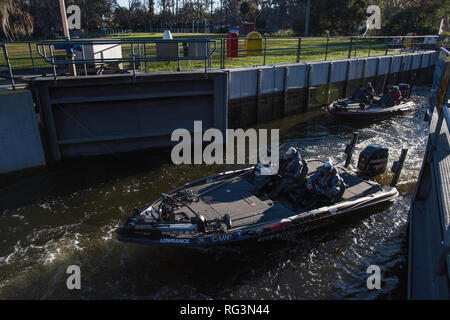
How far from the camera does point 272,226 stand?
7625 millimetres

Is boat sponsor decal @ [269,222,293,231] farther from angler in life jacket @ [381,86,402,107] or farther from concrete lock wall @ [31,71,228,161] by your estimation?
angler in life jacket @ [381,86,402,107]

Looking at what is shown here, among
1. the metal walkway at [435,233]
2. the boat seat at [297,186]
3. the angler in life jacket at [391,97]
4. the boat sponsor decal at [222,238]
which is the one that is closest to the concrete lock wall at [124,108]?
the boat seat at [297,186]

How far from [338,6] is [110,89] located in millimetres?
34140

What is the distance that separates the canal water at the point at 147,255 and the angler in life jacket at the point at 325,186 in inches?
33.4

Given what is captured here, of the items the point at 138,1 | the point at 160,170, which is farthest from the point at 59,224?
the point at 138,1

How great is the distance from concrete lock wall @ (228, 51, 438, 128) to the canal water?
19.6 ft

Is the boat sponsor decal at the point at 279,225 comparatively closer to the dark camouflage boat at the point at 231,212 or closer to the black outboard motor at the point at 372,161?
the dark camouflage boat at the point at 231,212

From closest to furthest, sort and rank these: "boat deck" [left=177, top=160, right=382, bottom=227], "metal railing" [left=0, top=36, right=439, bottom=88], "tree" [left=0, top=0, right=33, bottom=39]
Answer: "boat deck" [left=177, top=160, right=382, bottom=227] < "metal railing" [left=0, top=36, right=439, bottom=88] < "tree" [left=0, top=0, right=33, bottom=39]

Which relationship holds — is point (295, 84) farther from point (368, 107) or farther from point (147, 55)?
point (147, 55)

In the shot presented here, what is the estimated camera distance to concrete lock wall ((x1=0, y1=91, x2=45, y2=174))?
424 inches

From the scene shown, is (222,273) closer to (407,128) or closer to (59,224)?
(59,224)

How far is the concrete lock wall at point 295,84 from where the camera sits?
16.0 metres

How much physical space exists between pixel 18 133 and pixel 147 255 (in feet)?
21.3

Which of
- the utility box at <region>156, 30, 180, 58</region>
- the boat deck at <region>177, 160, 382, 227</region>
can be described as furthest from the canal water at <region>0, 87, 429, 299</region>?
the utility box at <region>156, 30, 180, 58</region>
